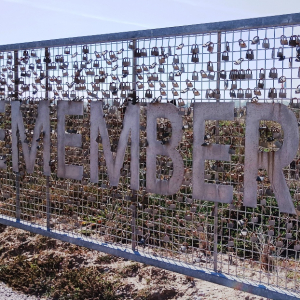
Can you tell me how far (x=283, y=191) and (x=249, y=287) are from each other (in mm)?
872

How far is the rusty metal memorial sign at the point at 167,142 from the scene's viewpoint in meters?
3.77

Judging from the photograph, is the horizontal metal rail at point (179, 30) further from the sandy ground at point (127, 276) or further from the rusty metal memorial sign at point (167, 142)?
the sandy ground at point (127, 276)

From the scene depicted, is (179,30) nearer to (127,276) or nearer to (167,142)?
(167,142)

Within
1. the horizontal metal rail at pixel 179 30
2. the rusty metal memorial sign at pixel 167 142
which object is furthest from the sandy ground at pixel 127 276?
the horizontal metal rail at pixel 179 30

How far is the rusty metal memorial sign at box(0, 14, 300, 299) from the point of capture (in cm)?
377

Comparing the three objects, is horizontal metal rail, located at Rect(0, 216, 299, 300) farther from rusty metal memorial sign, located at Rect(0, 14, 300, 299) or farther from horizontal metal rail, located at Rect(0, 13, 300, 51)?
horizontal metal rail, located at Rect(0, 13, 300, 51)

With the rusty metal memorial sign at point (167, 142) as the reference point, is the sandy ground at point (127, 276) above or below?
below

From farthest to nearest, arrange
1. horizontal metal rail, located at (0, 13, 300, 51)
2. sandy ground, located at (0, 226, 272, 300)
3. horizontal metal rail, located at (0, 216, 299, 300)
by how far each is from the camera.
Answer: sandy ground, located at (0, 226, 272, 300) < horizontal metal rail, located at (0, 216, 299, 300) < horizontal metal rail, located at (0, 13, 300, 51)

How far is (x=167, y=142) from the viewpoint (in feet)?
14.0

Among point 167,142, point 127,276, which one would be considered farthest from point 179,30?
point 127,276

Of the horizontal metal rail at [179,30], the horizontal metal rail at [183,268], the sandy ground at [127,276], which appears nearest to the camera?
the horizontal metal rail at [179,30]

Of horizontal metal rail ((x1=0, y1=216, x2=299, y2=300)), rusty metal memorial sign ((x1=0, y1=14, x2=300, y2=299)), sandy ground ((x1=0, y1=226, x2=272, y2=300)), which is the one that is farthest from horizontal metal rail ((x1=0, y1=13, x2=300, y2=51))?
sandy ground ((x1=0, y1=226, x2=272, y2=300))

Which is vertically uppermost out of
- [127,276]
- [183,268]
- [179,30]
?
[179,30]

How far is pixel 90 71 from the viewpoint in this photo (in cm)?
484
